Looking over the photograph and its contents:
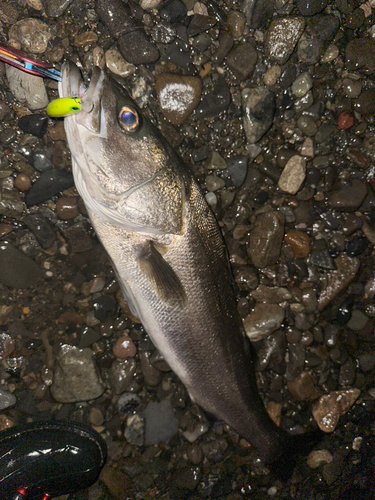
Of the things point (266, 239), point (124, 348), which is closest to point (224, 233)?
point (266, 239)

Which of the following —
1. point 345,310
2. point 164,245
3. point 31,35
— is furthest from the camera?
point 345,310

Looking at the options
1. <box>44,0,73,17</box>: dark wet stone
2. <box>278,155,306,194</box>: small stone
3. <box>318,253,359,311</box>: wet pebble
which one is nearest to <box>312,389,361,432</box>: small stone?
<box>318,253,359,311</box>: wet pebble

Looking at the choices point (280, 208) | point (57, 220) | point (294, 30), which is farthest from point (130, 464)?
point (294, 30)

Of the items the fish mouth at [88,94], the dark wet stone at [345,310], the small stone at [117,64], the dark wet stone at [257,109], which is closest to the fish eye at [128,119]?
the fish mouth at [88,94]

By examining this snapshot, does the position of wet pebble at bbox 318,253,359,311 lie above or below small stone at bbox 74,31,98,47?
below

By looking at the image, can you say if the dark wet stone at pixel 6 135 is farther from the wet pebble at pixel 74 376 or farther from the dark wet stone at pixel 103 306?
the wet pebble at pixel 74 376

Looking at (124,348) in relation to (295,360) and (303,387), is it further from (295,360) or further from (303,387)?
(303,387)

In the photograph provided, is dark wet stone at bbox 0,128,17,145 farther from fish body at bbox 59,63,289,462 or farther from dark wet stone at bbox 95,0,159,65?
dark wet stone at bbox 95,0,159,65

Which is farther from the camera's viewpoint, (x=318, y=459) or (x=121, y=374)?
(x=318, y=459)
